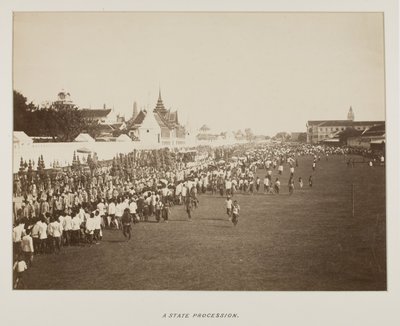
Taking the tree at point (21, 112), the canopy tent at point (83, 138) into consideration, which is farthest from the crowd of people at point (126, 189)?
the tree at point (21, 112)

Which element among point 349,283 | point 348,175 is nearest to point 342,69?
point 348,175

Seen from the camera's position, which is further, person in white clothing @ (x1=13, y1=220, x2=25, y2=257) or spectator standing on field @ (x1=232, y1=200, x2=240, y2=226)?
spectator standing on field @ (x1=232, y1=200, x2=240, y2=226)

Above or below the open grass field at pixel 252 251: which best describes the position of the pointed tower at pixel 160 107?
above

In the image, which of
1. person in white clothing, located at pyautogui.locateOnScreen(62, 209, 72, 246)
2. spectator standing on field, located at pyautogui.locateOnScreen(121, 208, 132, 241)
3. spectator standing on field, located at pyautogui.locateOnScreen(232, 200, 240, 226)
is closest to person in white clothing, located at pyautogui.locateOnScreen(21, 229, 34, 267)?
person in white clothing, located at pyautogui.locateOnScreen(62, 209, 72, 246)

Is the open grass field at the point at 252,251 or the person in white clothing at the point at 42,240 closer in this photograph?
the open grass field at the point at 252,251

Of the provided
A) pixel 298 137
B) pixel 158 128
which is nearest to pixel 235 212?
pixel 298 137

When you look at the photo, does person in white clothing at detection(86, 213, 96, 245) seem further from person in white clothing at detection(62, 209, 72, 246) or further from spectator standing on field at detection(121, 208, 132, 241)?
spectator standing on field at detection(121, 208, 132, 241)

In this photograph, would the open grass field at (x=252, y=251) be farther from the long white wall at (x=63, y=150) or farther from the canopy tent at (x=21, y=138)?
the canopy tent at (x=21, y=138)

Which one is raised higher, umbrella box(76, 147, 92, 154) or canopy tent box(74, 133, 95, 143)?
canopy tent box(74, 133, 95, 143)
